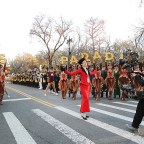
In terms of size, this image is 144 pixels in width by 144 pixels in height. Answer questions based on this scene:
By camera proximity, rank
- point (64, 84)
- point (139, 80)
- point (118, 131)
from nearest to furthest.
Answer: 1. point (139, 80)
2. point (118, 131)
3. point (64, 84)

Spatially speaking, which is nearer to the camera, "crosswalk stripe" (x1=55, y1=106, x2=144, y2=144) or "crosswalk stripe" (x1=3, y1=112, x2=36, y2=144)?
"crosswalk stripe" (x1=55, y1=106, x2=144, y2=144)

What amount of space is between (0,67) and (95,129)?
845 cm

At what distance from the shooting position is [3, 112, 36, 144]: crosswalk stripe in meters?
6.50

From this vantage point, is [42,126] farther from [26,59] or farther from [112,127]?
[26,59]

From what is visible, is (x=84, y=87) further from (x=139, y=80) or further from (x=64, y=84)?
(x=64, y=84)

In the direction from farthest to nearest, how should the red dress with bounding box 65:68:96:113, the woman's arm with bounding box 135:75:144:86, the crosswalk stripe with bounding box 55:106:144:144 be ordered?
the red dress with bounding box 65:68:96:113 → the woman's arm with bounding box 135:75:144:86 → the crosswalk stripe with bounding box 55:106:144:144

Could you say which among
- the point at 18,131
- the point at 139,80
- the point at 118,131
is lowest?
the point at 18,131

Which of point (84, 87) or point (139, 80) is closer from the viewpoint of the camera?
point (139, 80)

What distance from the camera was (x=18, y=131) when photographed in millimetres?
7570

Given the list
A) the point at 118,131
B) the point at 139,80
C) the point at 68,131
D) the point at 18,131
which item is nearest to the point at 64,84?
the point at 18,131

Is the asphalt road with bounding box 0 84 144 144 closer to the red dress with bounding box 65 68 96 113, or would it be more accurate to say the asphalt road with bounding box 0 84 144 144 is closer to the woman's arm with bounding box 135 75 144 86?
the red dress with bounding box 65 68 96 113

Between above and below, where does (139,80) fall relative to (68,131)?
above

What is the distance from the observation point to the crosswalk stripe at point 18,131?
6.50 metres

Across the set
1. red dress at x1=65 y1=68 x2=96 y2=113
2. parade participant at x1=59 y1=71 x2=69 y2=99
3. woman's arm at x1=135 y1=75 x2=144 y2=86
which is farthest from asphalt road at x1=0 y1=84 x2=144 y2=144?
parade participant at x1=59 y1=71 x2=69 y2=99
